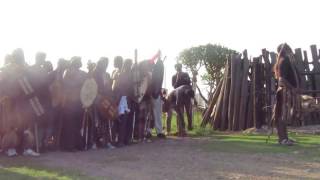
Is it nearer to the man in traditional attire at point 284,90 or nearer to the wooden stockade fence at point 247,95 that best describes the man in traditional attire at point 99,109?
the man in traditional attire at point 284,90

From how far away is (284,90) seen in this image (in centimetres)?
1375

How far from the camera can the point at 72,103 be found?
13.0 m

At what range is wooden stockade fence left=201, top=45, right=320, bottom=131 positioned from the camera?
740 inches

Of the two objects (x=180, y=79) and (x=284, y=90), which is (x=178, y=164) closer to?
(x=284, y=90)

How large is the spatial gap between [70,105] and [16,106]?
1.29 metres

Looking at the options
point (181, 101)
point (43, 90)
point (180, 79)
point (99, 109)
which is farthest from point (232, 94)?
point (43, 90)

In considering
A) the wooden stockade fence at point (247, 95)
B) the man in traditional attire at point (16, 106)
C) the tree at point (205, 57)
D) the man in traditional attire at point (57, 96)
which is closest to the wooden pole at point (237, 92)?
the wooden stockade fence at point (247, 95)

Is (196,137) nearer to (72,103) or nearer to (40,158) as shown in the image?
(72,103)

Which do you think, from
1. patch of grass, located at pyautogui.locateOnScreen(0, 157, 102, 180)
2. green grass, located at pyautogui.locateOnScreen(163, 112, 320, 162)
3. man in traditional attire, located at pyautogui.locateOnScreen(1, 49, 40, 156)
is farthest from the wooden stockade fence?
patch of grass, located at pyautogui.locateOnScreen(0, 157, 102, 180)

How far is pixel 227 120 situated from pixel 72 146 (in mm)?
7785

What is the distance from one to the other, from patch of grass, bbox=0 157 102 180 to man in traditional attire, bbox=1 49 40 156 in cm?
117

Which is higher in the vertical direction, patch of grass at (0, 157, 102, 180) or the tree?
the tree

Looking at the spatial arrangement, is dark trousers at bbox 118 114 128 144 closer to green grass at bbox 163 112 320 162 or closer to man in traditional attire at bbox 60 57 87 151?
man in traditional attire at bbox 60 57 87 151

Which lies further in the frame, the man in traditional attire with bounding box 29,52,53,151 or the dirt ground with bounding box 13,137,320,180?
the man in traditional attire with bounding box 29,52,53,151
